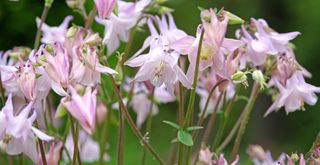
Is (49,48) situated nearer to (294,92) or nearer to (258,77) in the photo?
(258,77)

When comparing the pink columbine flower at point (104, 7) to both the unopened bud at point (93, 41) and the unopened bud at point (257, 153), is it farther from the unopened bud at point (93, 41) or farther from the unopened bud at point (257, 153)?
the unopened bud at point (257, 153)

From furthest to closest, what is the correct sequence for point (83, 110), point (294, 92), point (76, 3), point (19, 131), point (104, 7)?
point (76, 3) → point (294, 92) → point (104, 7) → point (19, 131) → point (83, 110)

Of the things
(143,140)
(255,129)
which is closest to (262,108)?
(255,129)

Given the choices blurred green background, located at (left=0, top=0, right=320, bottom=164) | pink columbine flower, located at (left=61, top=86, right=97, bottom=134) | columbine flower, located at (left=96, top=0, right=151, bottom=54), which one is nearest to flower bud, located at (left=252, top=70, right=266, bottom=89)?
columbine flower, located at (left=96, top=0, right=151, bottom=54)

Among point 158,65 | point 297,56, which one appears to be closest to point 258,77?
point 158,65

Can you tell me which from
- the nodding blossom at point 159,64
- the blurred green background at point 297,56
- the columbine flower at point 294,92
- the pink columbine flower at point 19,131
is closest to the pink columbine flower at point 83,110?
the pink columbine flower at point 19,131

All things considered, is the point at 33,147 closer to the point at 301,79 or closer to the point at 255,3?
the point at 301,79

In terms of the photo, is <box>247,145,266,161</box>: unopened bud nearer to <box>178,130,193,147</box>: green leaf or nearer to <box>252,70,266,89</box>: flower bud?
<box>252,70,266,89</box>: flower bud
